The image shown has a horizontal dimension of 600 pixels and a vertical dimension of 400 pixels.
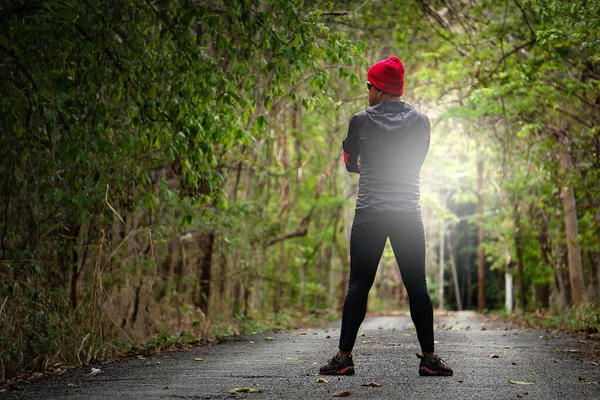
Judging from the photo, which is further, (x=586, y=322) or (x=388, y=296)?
(x=388, y=296)

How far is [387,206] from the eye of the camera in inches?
204

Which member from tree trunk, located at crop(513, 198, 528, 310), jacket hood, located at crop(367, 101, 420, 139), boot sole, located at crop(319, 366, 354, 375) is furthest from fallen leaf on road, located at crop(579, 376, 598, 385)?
tree trunk, located at crop(513, 198, 528, 310)

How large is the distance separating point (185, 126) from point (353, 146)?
87.4 inches

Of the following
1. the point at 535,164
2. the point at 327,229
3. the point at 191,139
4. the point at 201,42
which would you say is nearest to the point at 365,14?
the point at 535,164

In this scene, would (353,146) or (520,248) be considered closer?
(353,146)

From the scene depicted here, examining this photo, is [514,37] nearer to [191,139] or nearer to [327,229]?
[191,139]

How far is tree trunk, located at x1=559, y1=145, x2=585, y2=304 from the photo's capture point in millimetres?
15999

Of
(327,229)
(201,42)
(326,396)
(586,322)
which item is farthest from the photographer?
(327,229)

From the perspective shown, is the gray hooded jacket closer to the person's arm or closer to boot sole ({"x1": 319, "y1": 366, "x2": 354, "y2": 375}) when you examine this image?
the person's arm

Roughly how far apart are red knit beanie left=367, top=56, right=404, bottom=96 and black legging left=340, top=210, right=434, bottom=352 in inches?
39.2

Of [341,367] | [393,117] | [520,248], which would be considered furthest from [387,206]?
[520,248]

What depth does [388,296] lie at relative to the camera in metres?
51.3

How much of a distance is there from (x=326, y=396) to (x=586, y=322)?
348 inches

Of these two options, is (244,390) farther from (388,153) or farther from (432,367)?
(388,153)
